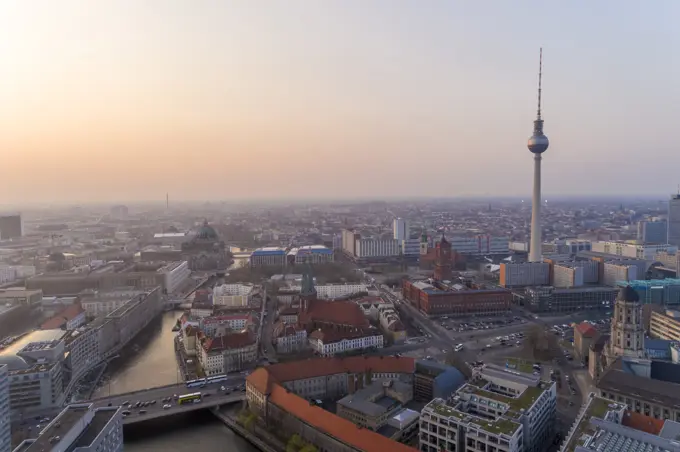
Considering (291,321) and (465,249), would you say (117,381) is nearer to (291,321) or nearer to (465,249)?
(291,321)

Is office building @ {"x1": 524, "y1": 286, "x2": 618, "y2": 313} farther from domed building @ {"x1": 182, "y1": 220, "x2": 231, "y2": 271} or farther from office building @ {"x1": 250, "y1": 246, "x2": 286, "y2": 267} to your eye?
domed building @ {"x1": 182, "y1": 220, "x2": 231, "y2": 271}

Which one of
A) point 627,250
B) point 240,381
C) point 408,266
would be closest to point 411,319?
point 240,381

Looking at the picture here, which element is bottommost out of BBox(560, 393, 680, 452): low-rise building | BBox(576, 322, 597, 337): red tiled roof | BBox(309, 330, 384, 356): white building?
BBox(309, 330, 384, 356): white building

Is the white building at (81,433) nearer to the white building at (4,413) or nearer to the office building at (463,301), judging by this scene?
the white building at (4,413)

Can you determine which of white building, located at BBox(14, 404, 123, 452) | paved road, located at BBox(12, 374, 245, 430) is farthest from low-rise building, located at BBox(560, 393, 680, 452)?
paved road, located at BBox(12, 374, 245, 430)

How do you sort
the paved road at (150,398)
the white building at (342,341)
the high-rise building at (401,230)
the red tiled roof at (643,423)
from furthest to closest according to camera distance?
the high-rise building at (401,230) → the white building at (342,341) → the paved road at (150,398) → the red tiled roof at (643,423)

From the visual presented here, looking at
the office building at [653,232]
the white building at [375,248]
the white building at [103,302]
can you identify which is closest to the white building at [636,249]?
the office building at [653,232]

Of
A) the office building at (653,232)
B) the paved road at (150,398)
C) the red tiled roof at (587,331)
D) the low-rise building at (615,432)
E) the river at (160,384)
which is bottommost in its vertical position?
the river at (160,384)
